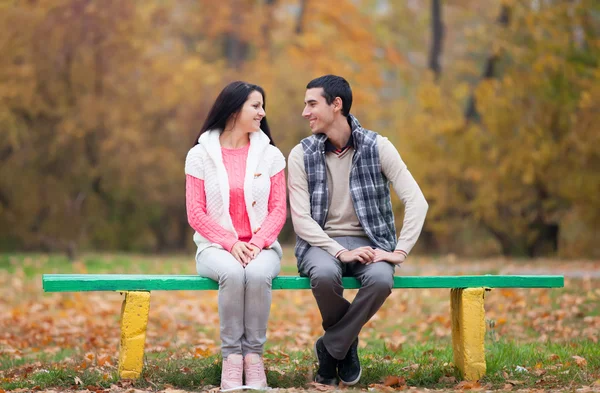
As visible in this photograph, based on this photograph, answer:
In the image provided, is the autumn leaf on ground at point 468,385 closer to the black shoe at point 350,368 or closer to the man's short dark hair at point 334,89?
the black shoe at point 350,368

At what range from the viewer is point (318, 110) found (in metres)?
4.90

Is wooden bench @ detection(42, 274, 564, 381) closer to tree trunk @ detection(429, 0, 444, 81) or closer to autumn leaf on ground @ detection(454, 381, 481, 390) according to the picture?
autumn leaf on ground @ detection(454, 381, 481, 390)

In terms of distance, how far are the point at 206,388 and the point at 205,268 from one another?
63 centimetres

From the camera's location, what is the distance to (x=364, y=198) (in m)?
4.83

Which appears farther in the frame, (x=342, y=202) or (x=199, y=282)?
(x=342, y=202)

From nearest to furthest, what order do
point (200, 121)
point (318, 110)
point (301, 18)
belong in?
point (318, 110), point (200, 121), point (301, 18)

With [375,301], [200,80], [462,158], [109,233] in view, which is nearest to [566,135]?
[462,158]

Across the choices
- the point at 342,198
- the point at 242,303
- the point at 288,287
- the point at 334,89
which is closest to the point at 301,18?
the point at 334,89

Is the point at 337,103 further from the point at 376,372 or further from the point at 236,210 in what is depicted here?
the point at 376,372

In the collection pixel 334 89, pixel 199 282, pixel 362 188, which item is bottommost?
pixel 199 282

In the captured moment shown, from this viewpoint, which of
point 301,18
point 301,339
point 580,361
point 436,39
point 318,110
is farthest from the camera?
point 301,18

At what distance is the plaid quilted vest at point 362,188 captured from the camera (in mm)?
4816

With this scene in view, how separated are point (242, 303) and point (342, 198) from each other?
2.95ft

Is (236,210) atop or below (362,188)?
below
